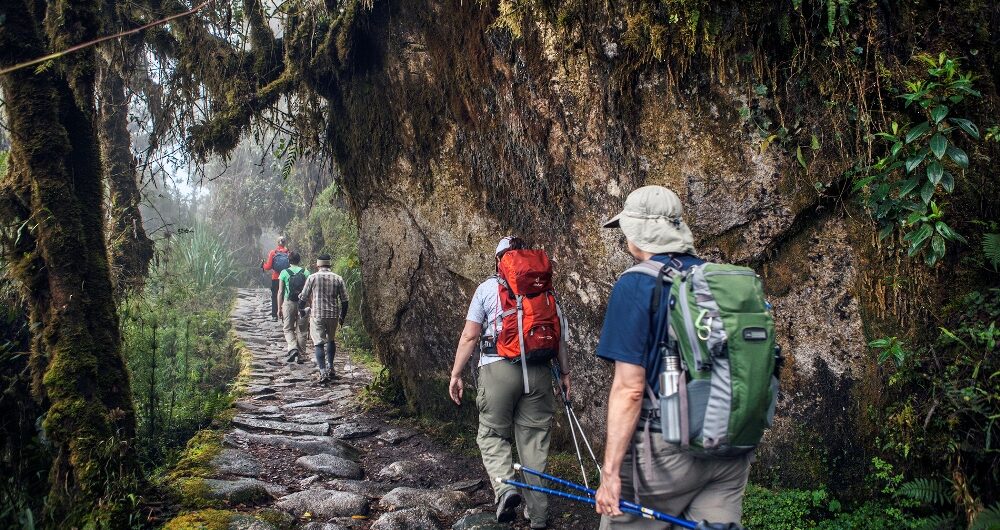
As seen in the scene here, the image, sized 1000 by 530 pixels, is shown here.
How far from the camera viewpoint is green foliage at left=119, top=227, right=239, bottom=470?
301 inches

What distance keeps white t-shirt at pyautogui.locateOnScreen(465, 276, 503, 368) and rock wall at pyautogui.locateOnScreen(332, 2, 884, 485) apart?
1.19 meters

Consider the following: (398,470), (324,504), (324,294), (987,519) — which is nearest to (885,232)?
Result: (987,519)

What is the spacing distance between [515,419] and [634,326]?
8.45 feet

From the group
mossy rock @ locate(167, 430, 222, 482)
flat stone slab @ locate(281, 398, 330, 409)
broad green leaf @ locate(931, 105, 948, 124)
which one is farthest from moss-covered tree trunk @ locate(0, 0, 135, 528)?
broad green leaf @ locate(931, 105, 948, 124)

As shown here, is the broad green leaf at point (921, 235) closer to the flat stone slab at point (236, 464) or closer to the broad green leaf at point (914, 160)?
the broad green leaf at point (914, 160)

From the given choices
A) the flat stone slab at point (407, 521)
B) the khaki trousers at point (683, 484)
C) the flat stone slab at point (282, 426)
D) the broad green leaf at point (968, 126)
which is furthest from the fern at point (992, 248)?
the flat stone slab at point (282, 426)

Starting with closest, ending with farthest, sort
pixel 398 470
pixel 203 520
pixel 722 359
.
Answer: pixel 722 359
pixel 203 520
pixel 398 470

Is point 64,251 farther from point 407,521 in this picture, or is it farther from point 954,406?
point 954,406

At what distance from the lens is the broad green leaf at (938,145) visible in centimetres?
378

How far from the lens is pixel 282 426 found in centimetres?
800

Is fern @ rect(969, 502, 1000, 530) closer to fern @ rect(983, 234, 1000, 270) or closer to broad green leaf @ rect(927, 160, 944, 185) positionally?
fern @ rect(983, 234, 1000, 270)

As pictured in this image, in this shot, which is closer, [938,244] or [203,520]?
[938,244]

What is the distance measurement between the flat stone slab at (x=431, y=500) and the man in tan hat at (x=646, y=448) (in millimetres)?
2759

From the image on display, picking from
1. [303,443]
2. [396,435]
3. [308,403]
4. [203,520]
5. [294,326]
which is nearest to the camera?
[203,520]
